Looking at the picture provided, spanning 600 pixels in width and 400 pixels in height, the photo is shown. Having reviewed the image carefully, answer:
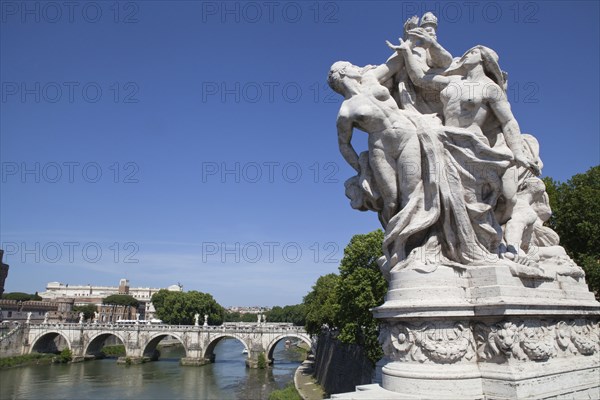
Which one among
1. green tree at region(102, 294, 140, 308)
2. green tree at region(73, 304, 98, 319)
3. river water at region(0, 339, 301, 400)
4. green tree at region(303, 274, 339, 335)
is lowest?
river water at region(0, 339, 301, 400)

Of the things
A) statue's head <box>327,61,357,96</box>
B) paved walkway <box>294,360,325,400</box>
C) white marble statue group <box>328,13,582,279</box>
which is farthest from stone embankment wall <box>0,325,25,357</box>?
white marble statue group <box>328,13,582,279</box>

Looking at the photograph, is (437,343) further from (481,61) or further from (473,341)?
Result: (481,61)

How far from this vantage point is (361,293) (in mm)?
21641

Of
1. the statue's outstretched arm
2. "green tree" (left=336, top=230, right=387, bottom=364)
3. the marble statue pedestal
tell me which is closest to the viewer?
the marble statue pedestal

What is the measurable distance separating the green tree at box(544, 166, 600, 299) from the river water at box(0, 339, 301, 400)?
25.1m

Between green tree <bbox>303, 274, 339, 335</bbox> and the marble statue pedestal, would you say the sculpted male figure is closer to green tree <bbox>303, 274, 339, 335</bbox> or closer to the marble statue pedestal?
the marble statue pedestal

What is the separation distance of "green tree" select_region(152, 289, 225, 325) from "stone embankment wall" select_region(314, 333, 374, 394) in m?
41.0

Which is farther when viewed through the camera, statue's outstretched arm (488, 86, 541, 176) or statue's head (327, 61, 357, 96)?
statue's head (327, 61, 357, 96)

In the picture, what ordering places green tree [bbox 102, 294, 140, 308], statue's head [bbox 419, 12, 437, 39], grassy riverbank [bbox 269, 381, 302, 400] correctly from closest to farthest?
statue's head [bbox 419, 12, 437, 39], grassy riverbank [bbox 269, 381, 302, 400], green tree [bbox 102, 294, 140, 308]

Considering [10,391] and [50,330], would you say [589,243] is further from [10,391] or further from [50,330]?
[50,330]

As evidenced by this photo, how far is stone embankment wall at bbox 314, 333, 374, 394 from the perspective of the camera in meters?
21.8

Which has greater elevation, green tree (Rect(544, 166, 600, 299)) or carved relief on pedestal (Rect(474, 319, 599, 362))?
green tree (Rect(544, 166, 600, 299))

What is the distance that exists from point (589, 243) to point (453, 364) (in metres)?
15.8

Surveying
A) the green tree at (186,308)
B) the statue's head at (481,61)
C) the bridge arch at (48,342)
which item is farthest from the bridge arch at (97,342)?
the statue's head at (481,61)
